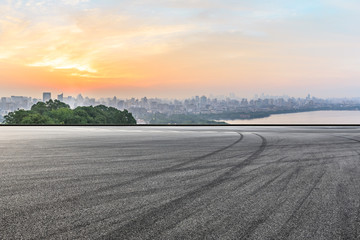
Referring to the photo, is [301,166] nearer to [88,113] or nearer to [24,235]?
[24,235]

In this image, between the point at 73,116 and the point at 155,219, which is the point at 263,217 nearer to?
the point at 155,219

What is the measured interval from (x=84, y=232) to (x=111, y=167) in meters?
4.59

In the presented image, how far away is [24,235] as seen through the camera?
12.9ft

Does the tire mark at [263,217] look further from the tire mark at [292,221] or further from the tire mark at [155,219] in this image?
the tire mark at [155,219]

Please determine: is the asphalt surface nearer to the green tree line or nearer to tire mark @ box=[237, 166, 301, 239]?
tire mark @ box=[237, 166, 301, 239]

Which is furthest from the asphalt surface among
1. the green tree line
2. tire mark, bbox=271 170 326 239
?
the green tree line

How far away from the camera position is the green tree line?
7153 cm

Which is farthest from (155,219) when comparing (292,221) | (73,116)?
(73,116)

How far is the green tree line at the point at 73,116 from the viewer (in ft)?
235

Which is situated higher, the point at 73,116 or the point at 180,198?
the point at 73,116

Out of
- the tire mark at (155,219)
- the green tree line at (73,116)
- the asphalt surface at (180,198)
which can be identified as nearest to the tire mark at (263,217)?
the asphalt surface at (180,198)

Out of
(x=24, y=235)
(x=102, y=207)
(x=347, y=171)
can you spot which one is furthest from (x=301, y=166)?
(x=24, y=235)

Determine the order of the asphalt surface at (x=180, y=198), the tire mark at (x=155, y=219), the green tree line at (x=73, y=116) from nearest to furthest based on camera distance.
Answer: the tire mark at (x=155, y=219) < the asphalt surface at (x=180, y=198) < the green tree line at (x=73, y=116)

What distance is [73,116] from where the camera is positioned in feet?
254
